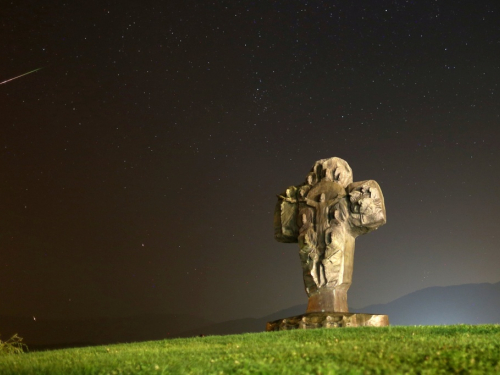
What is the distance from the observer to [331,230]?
15.0 meters

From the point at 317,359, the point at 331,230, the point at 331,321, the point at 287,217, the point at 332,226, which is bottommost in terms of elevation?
the point at 317,359

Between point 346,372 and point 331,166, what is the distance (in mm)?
10499

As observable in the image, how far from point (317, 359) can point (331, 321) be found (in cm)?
649

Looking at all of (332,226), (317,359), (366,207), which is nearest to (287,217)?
(332,226)

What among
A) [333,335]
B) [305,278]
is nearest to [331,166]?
[305,278]

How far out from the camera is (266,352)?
7.81 m

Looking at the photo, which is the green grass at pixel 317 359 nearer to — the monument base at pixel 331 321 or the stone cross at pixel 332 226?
the monument base at pixel 331 321

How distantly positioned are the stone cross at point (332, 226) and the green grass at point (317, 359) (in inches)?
196

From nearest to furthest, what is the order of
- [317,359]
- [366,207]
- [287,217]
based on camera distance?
[317,359] < [366,207] < [287,217]

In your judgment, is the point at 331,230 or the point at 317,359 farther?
the point at 331,230

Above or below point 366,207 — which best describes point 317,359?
below

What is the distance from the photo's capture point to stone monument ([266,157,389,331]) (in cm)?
1469

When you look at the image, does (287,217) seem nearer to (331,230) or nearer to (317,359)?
(331,230)

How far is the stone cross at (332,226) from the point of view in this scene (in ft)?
48.3
